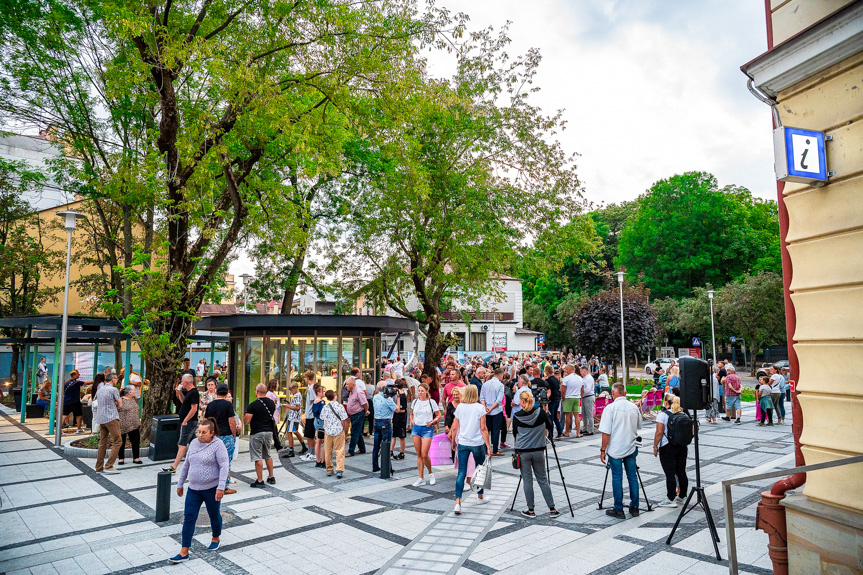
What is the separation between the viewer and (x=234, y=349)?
14445 mm

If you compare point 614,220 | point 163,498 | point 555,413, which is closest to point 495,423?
point 555,413

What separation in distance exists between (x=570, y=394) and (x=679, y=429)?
6580mm

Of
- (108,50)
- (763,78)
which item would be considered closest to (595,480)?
(763,78)

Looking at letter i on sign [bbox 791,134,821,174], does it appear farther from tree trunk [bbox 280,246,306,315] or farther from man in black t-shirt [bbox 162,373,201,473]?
tree trunk [bbox 280,246,306,315]

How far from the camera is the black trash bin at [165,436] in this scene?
37.2 feet

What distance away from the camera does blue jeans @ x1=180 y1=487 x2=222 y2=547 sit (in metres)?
5.84

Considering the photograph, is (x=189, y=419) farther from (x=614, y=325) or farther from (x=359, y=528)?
(x=614, y=325)

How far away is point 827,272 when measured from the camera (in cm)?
458

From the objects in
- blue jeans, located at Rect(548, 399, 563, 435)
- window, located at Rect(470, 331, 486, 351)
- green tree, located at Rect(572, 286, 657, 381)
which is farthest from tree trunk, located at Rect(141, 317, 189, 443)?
window, located at Rect(470, 331, 486, 351)

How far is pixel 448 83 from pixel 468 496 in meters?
12.1

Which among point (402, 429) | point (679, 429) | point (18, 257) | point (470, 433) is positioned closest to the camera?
point (679, 429)

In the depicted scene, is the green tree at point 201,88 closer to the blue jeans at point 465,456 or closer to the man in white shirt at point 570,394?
the blue jeans at point 465,456

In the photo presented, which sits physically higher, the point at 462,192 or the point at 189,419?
the point at 462,192

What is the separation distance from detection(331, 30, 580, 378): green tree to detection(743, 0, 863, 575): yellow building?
36.1 feet
